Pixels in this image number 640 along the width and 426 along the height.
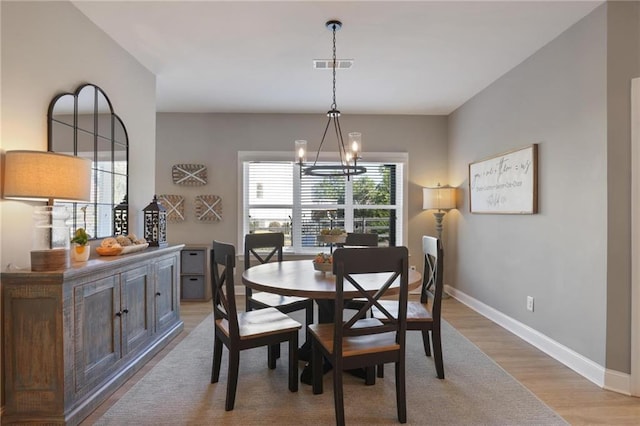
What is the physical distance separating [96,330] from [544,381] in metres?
2.99

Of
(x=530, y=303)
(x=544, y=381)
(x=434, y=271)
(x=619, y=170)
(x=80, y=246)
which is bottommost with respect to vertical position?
(x=544, y=381)

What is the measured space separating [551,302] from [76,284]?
3.40 meters

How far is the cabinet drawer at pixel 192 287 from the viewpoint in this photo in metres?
4.55

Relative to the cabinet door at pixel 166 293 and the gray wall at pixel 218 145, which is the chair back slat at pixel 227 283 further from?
the gray wall at pixel 218 145

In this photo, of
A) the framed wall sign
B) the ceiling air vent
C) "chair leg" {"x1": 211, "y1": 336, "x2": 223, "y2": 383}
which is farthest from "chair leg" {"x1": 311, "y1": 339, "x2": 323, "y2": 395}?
the ceiling air vent

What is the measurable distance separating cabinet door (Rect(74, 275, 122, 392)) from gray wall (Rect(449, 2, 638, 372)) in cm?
327

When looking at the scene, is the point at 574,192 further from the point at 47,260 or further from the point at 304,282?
the point at 47,260

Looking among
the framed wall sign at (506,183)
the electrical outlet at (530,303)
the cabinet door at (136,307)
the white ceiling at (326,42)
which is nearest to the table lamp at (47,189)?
the cabinet door at (136,307)

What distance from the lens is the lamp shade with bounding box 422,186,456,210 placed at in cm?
460

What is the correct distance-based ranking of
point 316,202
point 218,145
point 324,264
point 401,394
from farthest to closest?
1. point 316,202
2. point 218,145
3. point 324,264
4. point 401,394

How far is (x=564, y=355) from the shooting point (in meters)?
2.70

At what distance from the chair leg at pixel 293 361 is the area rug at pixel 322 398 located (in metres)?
0.05

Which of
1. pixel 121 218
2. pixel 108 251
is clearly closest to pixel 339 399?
pixel 108 251

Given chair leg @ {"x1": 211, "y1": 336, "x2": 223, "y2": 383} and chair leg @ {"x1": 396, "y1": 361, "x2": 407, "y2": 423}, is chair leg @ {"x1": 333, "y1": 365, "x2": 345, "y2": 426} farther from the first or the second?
chair leg @ {"x1": 211, "y1": 336, "x2": 223, "y2": 383}
